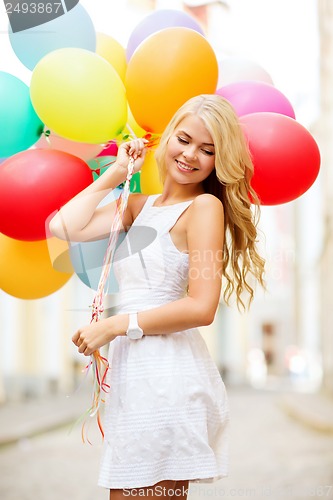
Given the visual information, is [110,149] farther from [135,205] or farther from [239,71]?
[239,71]

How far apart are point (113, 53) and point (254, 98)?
0.62 metres

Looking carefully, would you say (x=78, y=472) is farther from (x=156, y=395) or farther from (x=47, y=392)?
(x=47, y=392)

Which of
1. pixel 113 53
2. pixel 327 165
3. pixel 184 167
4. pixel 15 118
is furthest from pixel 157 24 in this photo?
pixel 327 165

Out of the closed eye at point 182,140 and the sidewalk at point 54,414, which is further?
the sidewalk at point 54,414

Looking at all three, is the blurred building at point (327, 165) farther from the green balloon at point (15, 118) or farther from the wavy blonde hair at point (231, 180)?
the wavy blonde hair at point (231, 180)

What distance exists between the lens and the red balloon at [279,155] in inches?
97.9

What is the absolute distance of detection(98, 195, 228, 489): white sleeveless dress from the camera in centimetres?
211

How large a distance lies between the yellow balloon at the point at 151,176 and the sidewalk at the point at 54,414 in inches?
250

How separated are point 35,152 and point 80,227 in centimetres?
47

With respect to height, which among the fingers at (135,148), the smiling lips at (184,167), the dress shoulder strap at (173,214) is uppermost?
the fingers at (135,148)

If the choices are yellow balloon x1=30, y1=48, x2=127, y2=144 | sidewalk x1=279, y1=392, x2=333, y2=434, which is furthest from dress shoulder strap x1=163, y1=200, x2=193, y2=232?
sidewalk x1=279, y1=392, x2=333, y2=434

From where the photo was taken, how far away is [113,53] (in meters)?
3.00

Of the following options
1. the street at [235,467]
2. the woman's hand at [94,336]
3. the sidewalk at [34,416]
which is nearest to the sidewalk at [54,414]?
the sidewalk at [34,416]

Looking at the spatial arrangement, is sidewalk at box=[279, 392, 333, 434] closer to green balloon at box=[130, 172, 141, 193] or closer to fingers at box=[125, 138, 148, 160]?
green balloon at box=[130, 172, 141, 193]
